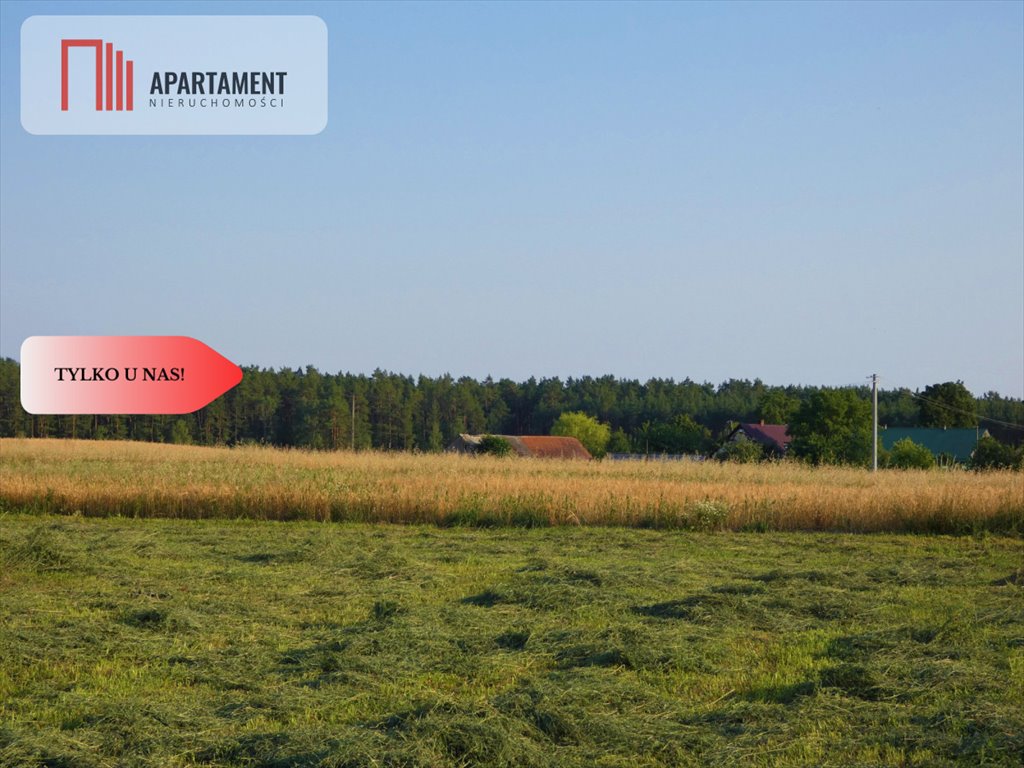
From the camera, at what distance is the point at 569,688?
6.61 metres

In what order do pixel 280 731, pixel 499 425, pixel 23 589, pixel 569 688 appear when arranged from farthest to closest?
pixel 499 425
pixel 23 589
pixel 569 688
pixel 280 731

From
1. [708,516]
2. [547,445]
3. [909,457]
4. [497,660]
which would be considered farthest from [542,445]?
[497,660]

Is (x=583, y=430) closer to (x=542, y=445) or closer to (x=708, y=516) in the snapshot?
(x=542, y=445)

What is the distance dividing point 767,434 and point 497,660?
63.5 meters

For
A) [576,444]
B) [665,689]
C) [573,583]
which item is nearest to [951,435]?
[576,444]

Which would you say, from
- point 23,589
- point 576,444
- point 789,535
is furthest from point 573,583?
point 576,444

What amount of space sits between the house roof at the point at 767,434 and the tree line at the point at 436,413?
8.38 ft

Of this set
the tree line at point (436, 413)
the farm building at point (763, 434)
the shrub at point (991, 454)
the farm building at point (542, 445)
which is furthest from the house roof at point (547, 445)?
the shrub at point (991, 454)

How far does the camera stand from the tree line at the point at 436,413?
6875 centimetres

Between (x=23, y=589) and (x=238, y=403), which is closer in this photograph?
(x=23, y=589)

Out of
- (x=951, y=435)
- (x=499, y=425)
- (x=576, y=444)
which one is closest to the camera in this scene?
(x=951, y=435)

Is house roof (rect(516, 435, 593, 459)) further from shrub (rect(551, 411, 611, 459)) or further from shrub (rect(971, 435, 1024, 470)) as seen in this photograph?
shrub (rect(971, 435, 1024, 470))

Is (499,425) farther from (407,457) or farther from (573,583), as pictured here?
(573,583)

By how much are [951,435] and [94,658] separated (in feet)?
198
